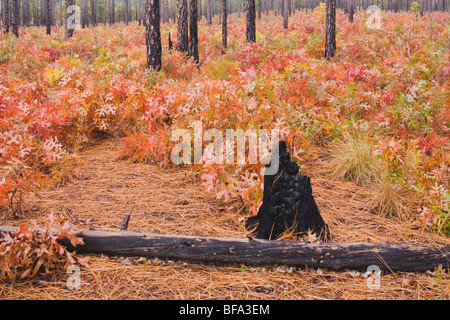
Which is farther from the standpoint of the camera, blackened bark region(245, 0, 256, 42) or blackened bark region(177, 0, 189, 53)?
blackened bark region(245, 0, 256, 42)

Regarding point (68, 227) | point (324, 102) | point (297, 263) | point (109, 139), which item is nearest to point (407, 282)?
→ point (297, 263)

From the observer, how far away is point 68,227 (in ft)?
8.02

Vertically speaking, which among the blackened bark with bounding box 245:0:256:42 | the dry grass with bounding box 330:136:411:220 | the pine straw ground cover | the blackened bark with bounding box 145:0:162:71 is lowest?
the pine straw ground cover

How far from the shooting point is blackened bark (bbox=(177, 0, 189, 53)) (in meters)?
9.78

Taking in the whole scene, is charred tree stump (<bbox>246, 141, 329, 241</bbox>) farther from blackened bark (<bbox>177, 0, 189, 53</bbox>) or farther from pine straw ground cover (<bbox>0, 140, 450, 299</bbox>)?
blackened bark (<bbox>177, 0, 189, 53</bbox>)

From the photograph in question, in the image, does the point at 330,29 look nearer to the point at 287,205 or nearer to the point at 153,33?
the point at 153,33

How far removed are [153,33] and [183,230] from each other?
20.3 ft

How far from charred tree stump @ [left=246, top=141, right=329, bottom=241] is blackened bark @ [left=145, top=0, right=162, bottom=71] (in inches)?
228

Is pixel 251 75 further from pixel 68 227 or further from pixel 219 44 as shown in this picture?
pixel 219 44

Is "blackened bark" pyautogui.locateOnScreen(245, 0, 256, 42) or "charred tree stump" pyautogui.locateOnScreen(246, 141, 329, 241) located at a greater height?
"blackened bark" pyautogui.locateOnScreen(245, 0, 256, 42)

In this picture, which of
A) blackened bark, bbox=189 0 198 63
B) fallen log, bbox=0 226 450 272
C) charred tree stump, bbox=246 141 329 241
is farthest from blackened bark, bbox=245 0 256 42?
fallen log, bbox=0 226 450 272

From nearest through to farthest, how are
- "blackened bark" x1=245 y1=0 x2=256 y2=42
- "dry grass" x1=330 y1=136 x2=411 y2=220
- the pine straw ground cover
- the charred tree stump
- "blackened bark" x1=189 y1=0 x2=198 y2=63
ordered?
the pine straw ground cover → the charred tree stump → "dry grass" x1=330 y1=136 x2=411 y2=220 → "blackened bark" x1=189 y1=0 x2=198 y2=63 → "blackened bark" x1=245 y1=0 x2=256 y2=42

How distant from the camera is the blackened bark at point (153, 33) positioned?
25.7 ft

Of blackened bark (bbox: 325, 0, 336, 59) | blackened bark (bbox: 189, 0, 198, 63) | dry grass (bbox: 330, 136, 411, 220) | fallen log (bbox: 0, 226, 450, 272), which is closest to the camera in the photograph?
fallen log (bbox: 0, 226, 450, 272)
